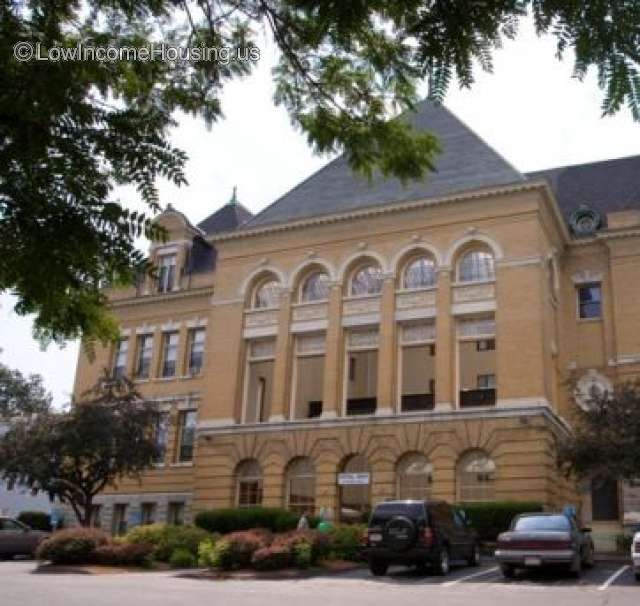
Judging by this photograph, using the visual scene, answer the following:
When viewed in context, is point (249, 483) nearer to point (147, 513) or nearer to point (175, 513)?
point (175, 513)

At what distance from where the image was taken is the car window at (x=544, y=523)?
20.6 meters

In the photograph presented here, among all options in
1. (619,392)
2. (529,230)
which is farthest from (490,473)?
(529,230)

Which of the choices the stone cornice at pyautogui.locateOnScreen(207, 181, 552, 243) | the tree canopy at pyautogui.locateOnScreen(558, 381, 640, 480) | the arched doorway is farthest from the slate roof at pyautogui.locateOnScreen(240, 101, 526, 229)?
the arched doorway

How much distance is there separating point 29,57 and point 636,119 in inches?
120

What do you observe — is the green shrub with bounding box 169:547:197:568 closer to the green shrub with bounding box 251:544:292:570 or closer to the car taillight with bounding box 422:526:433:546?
the green shrub with bounding box 251:544:292:570

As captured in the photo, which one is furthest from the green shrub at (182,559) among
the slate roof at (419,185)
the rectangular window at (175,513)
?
the rectangular window at (175,513)

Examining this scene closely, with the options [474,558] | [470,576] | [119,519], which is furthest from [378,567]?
[119,519]

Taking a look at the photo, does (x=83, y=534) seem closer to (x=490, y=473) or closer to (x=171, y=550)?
(x=171, y=550)

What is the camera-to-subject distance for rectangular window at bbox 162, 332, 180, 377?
47.5 metres

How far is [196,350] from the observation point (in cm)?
4700

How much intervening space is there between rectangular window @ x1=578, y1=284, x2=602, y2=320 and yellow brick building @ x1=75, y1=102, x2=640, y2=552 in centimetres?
7

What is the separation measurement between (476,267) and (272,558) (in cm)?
1918

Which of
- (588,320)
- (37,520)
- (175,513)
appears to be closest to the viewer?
(588,320)

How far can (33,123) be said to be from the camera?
403cm
